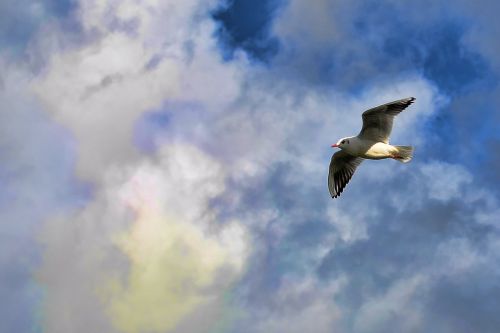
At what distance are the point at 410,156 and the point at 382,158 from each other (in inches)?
63.2

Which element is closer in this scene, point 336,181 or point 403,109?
point 403,109

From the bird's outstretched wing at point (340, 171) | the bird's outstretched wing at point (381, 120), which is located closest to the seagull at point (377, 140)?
the bird's outstretched wing at point (381, 120)

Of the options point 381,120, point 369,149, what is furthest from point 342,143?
point 381,120

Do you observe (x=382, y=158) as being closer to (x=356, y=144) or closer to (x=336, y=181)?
(x=356, y=144)

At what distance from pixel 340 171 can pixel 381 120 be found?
5865 millimetres

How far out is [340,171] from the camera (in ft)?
136

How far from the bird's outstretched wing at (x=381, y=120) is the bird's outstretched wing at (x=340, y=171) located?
3290 millimetres

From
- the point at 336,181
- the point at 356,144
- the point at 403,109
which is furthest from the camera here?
the point at 336,181

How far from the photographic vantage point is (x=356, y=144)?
125 ft

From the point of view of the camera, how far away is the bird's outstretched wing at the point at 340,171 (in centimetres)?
4094

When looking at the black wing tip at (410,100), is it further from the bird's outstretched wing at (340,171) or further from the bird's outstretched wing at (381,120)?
the bird's outstretched wing at (340,171)

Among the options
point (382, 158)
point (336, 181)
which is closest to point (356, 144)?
point (382, 158)

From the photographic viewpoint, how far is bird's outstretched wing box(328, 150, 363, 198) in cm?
4094

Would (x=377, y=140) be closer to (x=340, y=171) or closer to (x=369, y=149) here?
(x=369, y=149)
